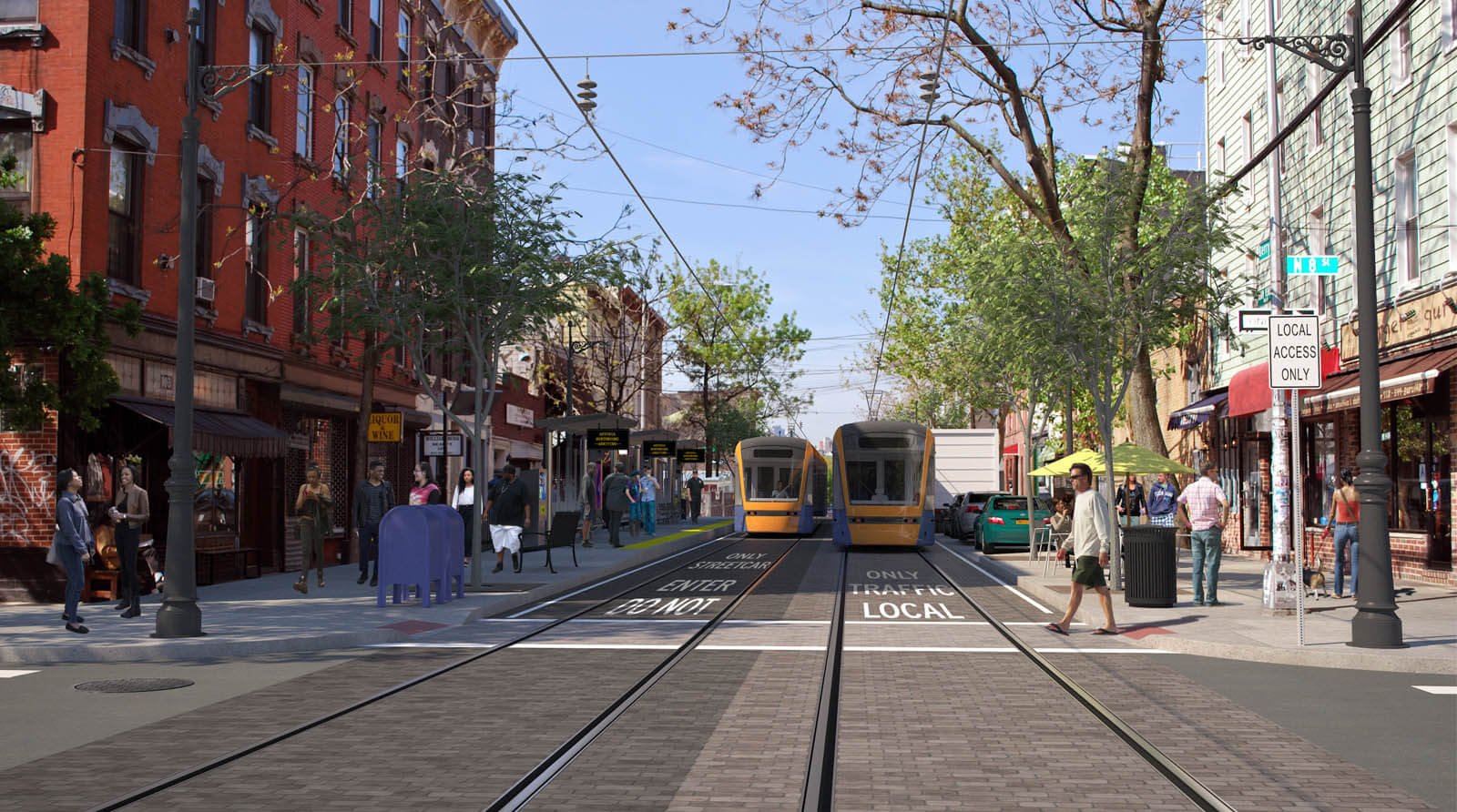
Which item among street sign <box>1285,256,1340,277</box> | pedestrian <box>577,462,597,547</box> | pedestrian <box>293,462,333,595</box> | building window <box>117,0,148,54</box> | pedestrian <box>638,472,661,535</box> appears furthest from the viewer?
pedestrian <box>638,472,661,535</box>

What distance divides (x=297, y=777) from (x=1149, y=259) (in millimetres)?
15677

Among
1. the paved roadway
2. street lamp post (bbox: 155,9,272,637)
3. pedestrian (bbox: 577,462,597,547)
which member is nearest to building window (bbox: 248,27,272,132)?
street lamp post (bbox: 155,9,272,637)

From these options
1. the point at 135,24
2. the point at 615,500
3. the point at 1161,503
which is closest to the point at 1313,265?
the point at 1161,503

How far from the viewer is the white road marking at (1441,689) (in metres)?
10.4

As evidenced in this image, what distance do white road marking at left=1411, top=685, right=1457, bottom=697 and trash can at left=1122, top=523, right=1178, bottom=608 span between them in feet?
19.7

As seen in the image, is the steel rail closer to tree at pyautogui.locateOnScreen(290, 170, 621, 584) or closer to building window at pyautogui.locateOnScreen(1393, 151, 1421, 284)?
tree at pyautogui.locateOnScreen(290, 170, 621, 584)

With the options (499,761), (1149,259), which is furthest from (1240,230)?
(499,761)

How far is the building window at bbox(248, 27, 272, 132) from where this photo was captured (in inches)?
945

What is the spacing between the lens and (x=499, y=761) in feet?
24.6

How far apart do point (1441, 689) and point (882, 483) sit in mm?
21932

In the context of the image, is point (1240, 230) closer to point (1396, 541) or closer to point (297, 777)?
point (1396, 541)

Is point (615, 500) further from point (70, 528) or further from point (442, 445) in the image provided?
point (70, 528)

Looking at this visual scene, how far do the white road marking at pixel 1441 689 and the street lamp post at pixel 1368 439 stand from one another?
187 cm

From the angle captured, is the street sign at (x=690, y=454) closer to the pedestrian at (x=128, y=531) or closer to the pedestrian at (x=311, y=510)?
the pedestrian at (x=311, y=510)
